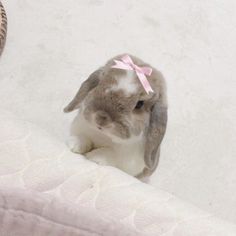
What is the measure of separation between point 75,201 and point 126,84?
10.7 inches

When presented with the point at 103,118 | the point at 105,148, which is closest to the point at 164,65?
the point at 105,148

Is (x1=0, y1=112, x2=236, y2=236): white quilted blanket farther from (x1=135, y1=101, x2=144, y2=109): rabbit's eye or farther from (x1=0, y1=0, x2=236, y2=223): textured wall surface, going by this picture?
(x1=0, y1=0, x2=236, y2=223): textured wall surface

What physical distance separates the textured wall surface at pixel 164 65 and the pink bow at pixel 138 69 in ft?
1.34

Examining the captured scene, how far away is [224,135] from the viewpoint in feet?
5.45

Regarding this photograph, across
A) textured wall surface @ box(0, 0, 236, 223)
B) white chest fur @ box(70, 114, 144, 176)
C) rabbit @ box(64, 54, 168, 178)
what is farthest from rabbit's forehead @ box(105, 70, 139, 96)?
textured wall surface @ box(0, 0, 236, 223)

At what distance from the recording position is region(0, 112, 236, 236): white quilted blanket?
102cm

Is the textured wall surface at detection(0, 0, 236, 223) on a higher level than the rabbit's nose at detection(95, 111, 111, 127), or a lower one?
lower

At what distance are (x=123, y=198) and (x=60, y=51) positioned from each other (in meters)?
0.77

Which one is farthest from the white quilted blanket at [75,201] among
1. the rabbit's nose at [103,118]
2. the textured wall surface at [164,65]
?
the textured wall surface at [164,65]

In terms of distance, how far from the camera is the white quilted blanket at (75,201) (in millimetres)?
1018

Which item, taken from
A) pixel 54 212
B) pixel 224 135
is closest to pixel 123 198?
pixel 54 212

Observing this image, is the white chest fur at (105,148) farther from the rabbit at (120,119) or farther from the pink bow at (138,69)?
the pink bow at (138,69)

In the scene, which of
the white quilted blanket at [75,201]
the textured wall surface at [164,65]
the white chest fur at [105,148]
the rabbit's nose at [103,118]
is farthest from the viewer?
the textured wall surface at [164,65]

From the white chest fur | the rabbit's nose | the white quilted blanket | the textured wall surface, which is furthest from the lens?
the textured wall surface
